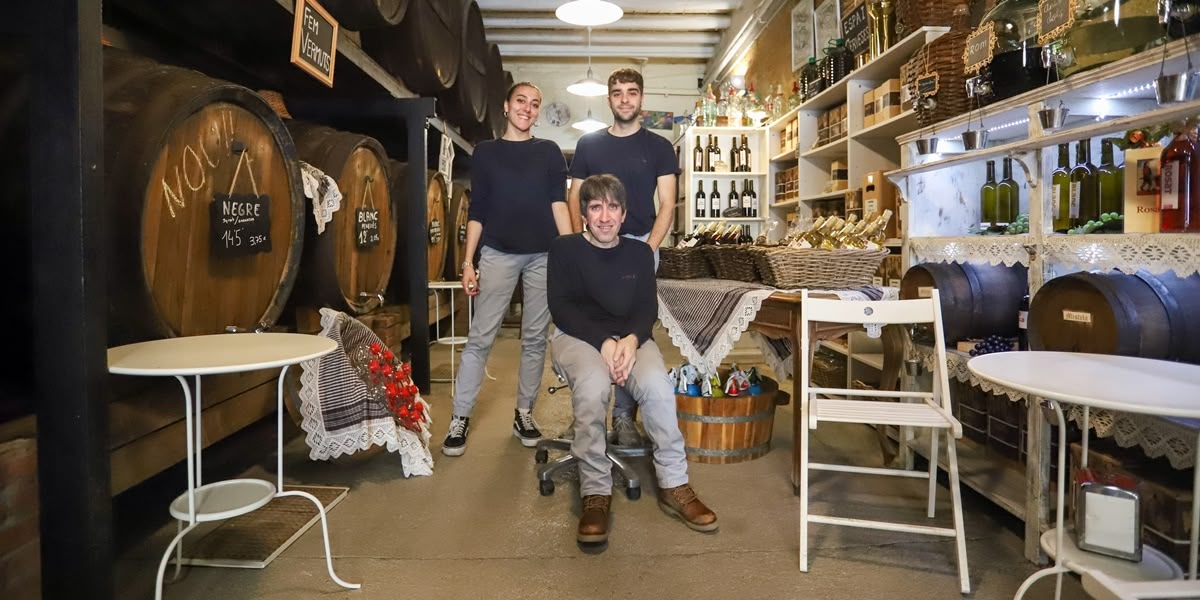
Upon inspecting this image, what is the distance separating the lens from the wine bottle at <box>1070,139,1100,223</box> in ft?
7.46

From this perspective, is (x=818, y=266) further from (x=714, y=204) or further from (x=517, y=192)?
(x=714, y=204)

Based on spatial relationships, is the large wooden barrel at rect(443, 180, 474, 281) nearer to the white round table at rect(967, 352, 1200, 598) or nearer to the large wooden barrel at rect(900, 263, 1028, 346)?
the large wooden barrel at rect(900, 263, 1028, 346)

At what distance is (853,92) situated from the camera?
13.7ft

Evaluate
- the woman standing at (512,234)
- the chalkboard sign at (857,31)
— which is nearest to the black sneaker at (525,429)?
the woman standing at (512,234)

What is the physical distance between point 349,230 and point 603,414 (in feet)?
5.49

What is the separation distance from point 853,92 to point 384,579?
3.58 meters

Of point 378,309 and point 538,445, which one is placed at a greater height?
point 378,309

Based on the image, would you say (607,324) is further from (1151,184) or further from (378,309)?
(378,309)

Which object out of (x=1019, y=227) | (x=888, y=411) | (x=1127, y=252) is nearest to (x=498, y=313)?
(x=888, y=411)

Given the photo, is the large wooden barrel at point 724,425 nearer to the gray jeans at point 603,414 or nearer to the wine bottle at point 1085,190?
the gray jeans at point 603,414

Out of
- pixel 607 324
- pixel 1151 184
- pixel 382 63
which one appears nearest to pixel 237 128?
pixel 607 324

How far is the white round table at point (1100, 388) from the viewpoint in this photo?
A: 4.35 ft

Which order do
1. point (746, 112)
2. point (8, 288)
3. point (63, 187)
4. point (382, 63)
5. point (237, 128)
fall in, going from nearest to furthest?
point (63, 187) < point (8, 288) < point (237, 128) < point (382, 63) < point (746, 112)

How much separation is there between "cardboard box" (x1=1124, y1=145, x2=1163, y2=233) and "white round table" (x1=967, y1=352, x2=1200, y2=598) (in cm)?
37
